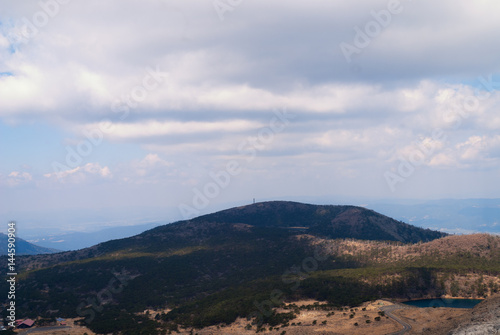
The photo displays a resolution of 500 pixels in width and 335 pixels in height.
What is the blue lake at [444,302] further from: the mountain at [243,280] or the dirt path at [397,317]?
the dirt path at [397,317]

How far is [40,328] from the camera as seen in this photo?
110m

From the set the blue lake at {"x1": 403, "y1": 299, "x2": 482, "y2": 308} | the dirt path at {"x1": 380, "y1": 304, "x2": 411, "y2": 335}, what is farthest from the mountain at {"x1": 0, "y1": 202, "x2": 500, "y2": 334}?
the dirt path at {"x1": 380, "y1": 304, "x2": 411, "y2": 335}

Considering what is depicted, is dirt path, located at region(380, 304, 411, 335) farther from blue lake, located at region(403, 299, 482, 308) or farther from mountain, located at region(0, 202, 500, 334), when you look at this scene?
blue lake, located at region(403, 299, 482, 308)

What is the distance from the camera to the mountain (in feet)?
371

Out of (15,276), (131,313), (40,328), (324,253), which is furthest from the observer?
(324,253)

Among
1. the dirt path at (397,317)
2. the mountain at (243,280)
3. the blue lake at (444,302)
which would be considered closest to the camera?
the dirt path at (397,317)

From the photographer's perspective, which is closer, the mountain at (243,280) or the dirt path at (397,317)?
the dirt path at (397,317)

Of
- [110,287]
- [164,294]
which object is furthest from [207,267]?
[110,287]

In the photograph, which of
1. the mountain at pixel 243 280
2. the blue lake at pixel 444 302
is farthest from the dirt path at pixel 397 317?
the blue lake at pixel 444 302

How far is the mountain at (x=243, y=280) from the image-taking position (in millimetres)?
113125

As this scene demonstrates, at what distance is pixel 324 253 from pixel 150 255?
291 ft

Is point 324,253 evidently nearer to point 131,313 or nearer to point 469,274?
point 469,274

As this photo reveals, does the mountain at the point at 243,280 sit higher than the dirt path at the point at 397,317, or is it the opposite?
the mountain at the point at 243,280

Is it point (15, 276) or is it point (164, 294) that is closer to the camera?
point (164, 294)
